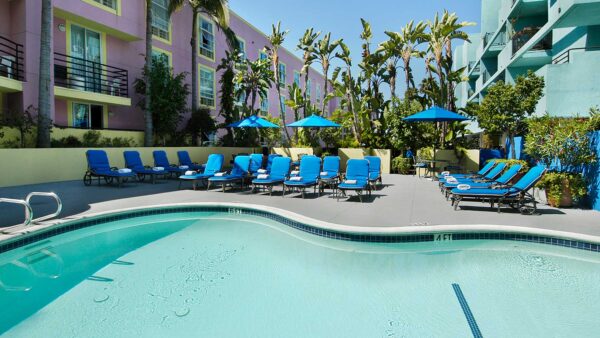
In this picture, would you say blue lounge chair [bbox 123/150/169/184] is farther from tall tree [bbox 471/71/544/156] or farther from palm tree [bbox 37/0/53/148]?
tall tree [bbox 471/71/544/156]

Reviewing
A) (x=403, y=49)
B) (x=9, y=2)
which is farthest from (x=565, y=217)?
(x=9, y=2)

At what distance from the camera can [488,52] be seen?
104ft

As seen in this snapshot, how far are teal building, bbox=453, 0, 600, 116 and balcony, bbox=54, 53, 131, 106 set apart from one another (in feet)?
61.1

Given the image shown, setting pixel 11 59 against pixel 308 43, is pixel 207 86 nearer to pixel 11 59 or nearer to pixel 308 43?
pixel 308 43

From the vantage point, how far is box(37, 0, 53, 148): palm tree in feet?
42.9

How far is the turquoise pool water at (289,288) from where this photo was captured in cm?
367

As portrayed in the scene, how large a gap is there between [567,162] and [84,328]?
10072 millimetres

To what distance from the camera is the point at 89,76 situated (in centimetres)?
1703

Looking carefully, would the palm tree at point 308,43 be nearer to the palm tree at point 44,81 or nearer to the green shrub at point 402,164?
the green shrub at point 402,164

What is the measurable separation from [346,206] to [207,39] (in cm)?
2113

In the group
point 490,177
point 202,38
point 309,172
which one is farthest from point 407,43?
point 202,38

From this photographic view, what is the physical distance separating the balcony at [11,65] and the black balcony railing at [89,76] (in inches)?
61.6

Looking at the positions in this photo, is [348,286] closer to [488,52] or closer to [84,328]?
[84,328]

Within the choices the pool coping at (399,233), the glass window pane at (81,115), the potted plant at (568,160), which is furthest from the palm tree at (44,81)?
the potted plant at (568,160)
